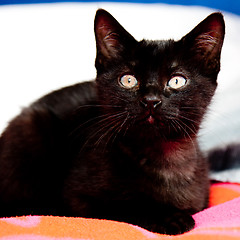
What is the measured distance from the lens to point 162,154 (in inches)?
53.4

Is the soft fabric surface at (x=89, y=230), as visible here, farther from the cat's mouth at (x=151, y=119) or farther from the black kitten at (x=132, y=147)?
the cat's mouth at (x=151, y=119)

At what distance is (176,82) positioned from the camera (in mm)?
1229

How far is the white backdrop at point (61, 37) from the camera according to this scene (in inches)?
81.5

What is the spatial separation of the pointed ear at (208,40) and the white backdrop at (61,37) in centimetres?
74

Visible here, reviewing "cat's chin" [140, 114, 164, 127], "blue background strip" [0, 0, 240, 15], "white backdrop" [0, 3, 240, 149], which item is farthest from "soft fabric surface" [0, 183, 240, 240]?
"blue background strip" [0, 0, 240, 15]

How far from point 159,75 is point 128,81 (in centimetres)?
11

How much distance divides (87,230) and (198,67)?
0.62 metres

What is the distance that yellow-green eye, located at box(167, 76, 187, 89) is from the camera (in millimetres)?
1219

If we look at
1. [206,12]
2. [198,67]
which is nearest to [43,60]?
[206,12]

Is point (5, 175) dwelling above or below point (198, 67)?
below

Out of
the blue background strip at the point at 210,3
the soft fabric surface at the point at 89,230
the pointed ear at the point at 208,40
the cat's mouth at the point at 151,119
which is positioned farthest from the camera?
the blue background strip at the point at 210,3

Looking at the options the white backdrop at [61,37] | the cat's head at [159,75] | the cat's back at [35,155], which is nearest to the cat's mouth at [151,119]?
the cat's head at [159,75]

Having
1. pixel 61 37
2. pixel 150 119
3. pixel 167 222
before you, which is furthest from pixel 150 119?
pixel 61 37

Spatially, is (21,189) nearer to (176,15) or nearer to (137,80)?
(137,80)
